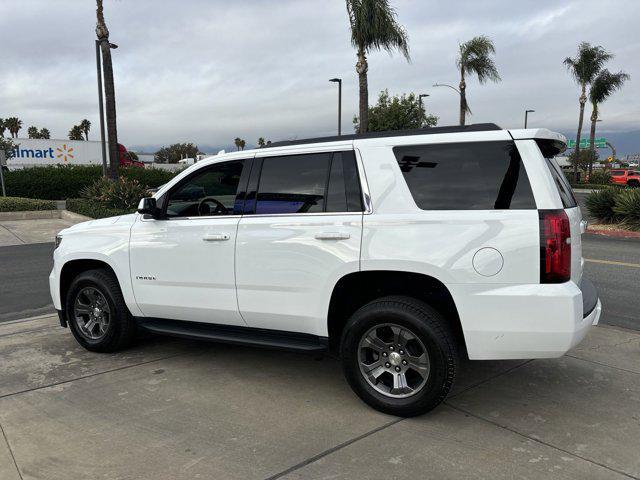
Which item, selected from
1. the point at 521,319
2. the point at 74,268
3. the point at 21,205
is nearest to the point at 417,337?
the point at 521,319

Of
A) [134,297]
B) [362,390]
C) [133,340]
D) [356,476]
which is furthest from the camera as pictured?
[133,340]

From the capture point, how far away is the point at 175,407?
3.76 meters

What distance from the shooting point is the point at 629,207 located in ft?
46.0

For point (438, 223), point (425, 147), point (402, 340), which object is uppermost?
point (425, 147)

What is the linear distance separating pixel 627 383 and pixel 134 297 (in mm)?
4086

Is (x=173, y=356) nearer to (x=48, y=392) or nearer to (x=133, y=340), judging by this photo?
(x=133, y=340)

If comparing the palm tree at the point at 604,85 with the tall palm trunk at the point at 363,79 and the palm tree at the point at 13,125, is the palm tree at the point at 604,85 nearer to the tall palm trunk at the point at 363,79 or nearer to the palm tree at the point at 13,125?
the tall palm trunk at the point at 363,79

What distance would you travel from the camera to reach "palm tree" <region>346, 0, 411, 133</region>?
2108cm

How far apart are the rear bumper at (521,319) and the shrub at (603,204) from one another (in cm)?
1332

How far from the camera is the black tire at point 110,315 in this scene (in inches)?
186

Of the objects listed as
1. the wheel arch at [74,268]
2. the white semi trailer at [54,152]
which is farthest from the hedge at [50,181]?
the wheel arch at [74,268]

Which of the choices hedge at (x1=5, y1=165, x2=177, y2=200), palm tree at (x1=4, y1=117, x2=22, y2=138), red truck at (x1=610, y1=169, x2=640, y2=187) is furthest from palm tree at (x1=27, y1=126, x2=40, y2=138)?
red truck at (x1=610, y1=169, x2=640, y2=187)

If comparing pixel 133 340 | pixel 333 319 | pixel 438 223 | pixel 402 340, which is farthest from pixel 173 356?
pixel 438 223

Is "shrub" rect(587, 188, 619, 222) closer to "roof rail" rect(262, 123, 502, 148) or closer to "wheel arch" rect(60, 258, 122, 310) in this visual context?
"roof rail" rect(262, 123, 502, 148)
